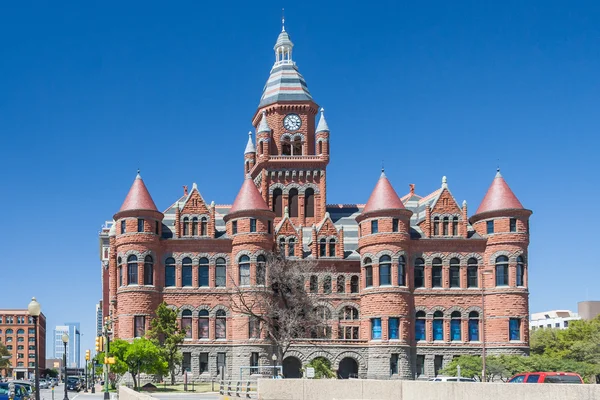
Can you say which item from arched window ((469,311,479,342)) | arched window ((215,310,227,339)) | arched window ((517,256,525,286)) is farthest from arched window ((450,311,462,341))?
arched window ((215,310,227,339))

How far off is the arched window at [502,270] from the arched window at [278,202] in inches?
867

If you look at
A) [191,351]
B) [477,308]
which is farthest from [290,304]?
[477,308]

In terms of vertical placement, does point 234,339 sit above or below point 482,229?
below

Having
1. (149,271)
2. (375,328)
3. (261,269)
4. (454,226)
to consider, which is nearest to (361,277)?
(375,328)

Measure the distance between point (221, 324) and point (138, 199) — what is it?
43.6 feet

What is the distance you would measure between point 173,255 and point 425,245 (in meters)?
22.2

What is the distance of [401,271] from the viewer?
76.9m

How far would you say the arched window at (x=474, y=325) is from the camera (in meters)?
78.5

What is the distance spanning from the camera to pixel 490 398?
27.5 m

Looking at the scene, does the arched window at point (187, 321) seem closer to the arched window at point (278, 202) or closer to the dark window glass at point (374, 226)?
the arched window at point (278, 202)

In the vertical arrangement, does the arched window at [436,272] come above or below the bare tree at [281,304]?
above

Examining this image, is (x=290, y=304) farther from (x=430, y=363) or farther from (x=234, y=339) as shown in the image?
(x=430, y=363)

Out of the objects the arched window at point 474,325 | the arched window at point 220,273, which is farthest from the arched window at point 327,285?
the arched window at point 474,325

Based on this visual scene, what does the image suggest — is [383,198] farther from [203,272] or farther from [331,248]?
[203,272]
